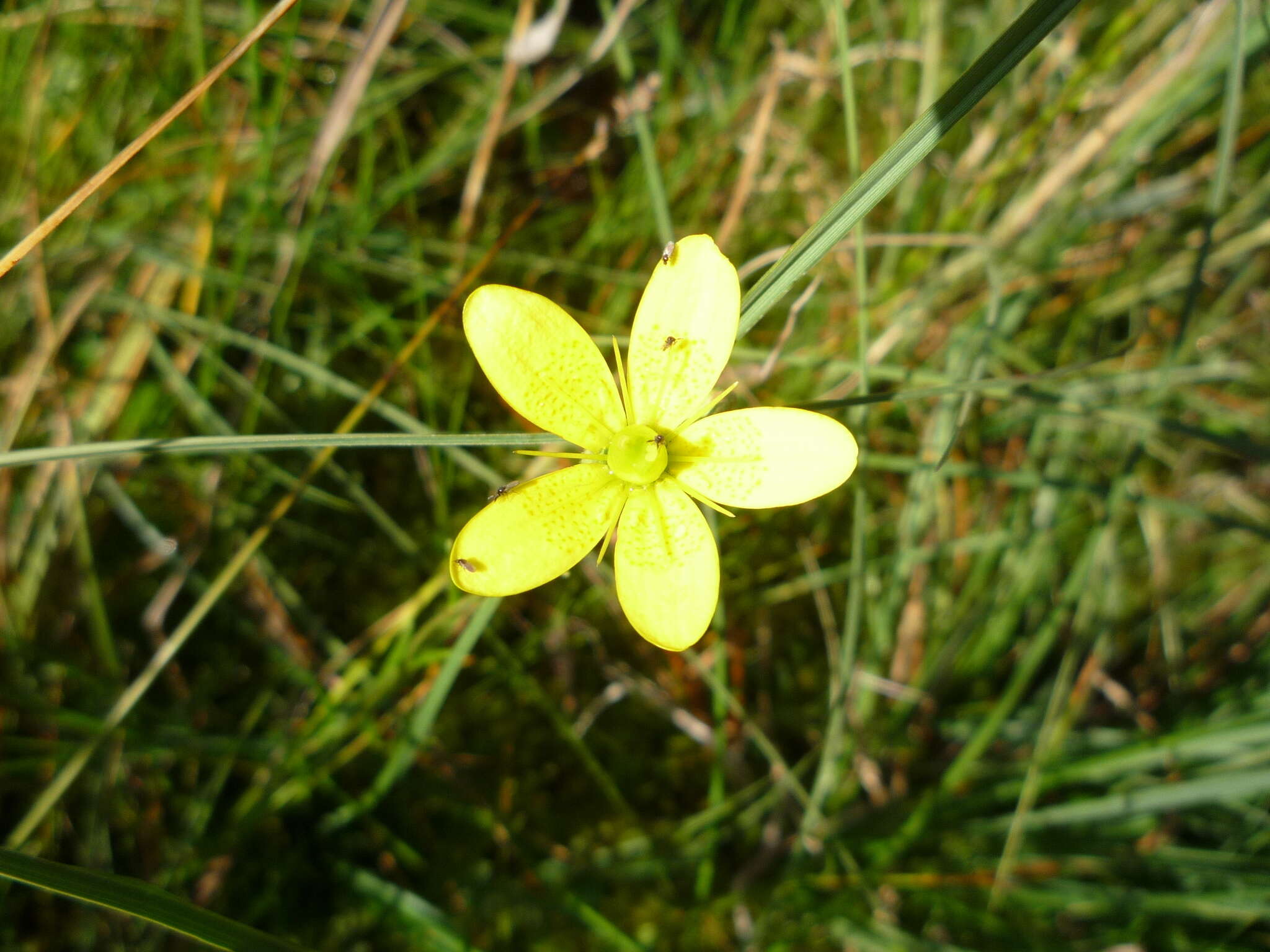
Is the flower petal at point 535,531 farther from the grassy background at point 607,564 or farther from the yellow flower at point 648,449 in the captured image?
the grassy background at point 607,564

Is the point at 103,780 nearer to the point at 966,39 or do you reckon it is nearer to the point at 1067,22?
the point at 966,39

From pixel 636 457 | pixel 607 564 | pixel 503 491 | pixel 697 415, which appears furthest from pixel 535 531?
pixel 607 564

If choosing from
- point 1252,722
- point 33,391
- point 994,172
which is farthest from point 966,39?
point 33,391

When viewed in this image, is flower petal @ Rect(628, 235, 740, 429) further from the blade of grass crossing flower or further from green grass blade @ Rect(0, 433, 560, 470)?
green grass blade @ Rect(0, 433, 560, 470)

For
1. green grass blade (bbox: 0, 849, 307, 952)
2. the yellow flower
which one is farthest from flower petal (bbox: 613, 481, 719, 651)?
green grass blade (bbox: 0, 849, 307, 952)

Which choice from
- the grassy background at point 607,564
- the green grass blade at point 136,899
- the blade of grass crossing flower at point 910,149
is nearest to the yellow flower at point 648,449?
the blade of grass crossing flower at point 910,149
